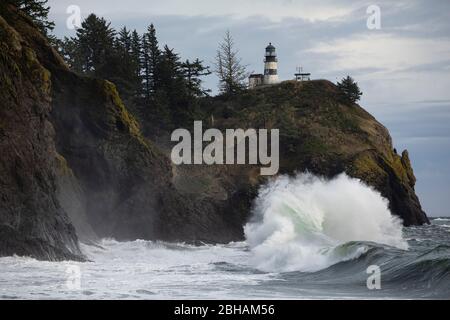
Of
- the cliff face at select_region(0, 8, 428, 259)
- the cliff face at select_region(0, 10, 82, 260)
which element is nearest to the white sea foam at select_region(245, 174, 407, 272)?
the cliff face at select_region(0, 8, 428, 259)

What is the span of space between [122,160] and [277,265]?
49.9ft

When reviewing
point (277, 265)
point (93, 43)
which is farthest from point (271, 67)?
point (277, 265)

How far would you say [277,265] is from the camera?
27906 millimetres

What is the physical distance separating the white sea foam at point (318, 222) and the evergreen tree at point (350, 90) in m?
28.1

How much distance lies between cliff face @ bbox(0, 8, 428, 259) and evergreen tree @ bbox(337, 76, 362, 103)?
915mm

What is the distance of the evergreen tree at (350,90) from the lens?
7331 centimetres

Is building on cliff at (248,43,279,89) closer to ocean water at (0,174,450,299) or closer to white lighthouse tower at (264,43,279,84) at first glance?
white lighthouse tower at (264,43,279,84)

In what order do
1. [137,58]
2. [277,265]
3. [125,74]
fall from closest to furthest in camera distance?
[277,265], [125,74], [137,58]

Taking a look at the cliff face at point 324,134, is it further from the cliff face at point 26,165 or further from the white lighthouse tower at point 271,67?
the cliff face at point 26,165

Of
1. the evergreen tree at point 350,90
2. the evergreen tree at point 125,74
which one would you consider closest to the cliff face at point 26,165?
the evergreen tree at point 125,74

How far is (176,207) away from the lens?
4325cm

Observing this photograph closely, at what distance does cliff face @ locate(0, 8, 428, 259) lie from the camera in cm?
2712

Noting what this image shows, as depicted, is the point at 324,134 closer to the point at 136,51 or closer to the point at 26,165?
the point at 136,51
